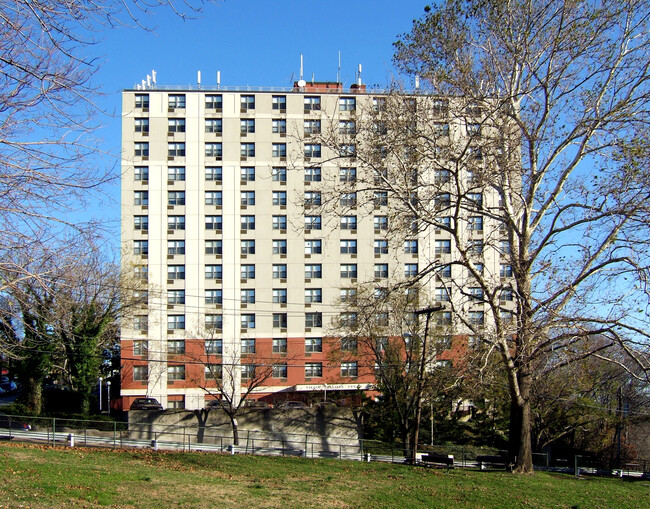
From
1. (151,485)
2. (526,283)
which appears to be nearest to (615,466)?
(526,283)

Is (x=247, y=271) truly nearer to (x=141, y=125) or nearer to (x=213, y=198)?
(x=213, y=198)

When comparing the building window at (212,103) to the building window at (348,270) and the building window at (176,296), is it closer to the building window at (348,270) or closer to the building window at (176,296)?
the building window at (176,296)

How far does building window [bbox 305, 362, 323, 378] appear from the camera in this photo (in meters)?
51.8

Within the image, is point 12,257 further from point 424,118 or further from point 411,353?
point 411,353

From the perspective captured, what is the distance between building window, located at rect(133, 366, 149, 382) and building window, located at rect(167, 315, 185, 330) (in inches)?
151

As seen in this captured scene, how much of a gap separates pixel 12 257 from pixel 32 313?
7.48 ft

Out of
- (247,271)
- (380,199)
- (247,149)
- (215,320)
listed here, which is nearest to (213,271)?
(247,271)

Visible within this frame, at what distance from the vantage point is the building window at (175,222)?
5325 cm

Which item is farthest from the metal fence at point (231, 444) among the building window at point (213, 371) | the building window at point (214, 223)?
the building window at point (214, 223)

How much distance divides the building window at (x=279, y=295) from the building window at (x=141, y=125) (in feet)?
57.1

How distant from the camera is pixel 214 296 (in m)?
52.7

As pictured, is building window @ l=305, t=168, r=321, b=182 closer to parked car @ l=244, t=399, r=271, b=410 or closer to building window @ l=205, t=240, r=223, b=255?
building window @ l=205, t=240, r=223, b=255

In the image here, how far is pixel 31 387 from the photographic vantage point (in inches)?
1639

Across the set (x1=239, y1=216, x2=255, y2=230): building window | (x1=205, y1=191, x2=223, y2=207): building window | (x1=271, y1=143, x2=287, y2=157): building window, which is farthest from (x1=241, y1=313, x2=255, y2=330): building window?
(x1=271, y1=143, x2=287, y2=157): building window
